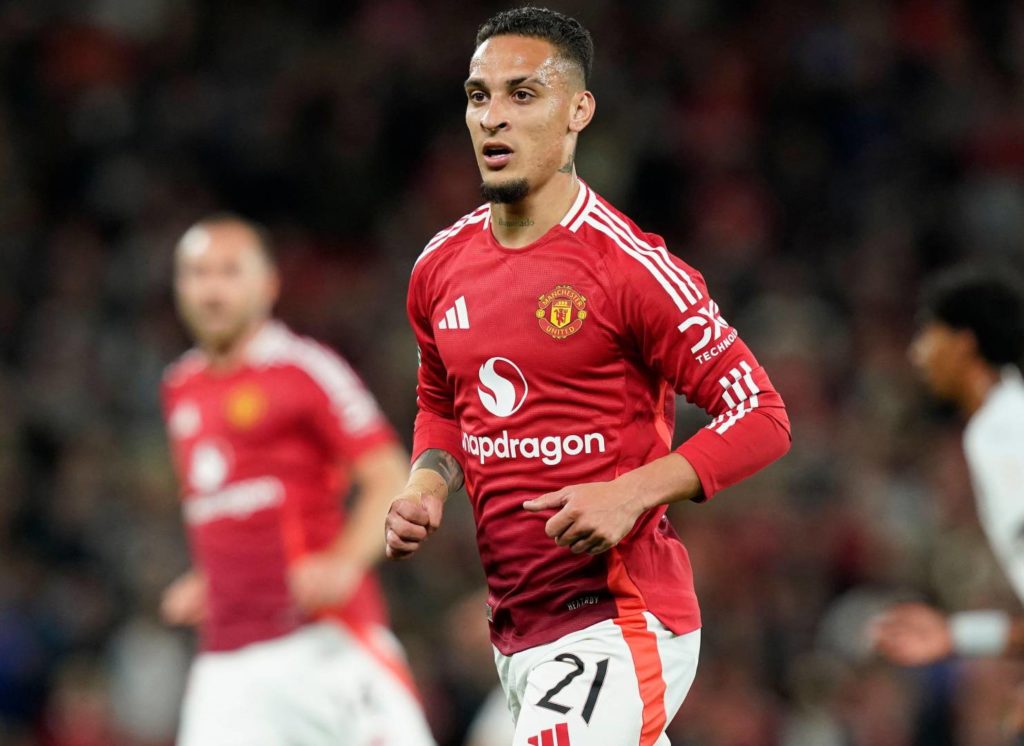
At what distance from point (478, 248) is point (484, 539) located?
2.45 feet

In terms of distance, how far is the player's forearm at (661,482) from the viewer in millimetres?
3680

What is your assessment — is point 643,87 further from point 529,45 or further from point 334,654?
point 529,45

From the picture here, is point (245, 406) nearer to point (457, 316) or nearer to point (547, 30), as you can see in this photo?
point (457, 316)

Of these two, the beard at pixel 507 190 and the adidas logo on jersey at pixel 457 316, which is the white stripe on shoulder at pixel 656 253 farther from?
the adidas logo on jersey at pixel 457 316

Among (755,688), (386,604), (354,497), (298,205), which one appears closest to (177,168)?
(298,205)

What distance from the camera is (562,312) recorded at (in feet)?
13.0

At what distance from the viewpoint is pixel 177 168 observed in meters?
13.3

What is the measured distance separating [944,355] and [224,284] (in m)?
2.86

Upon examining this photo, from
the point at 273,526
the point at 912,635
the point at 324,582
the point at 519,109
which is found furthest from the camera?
the point at 273,526

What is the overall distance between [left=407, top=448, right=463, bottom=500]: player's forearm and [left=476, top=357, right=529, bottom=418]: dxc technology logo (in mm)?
270

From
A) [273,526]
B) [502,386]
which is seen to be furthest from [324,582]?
[502,386]

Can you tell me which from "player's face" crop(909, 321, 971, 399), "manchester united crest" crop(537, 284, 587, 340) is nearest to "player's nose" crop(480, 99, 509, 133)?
"manchester united crest" crop(537, 284, 587, 340)

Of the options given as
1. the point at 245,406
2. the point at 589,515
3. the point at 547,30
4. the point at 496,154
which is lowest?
the point at 589,515

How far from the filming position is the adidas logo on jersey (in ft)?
13.4
